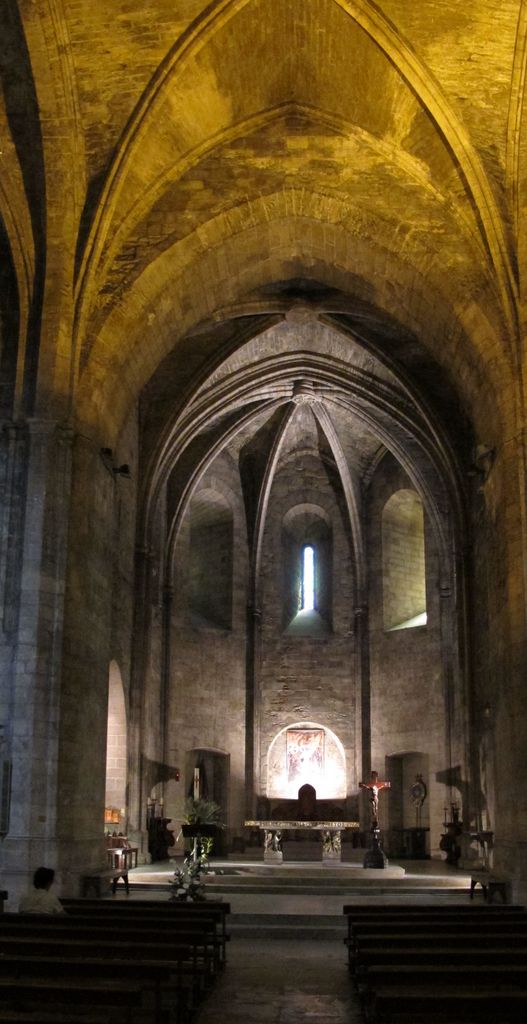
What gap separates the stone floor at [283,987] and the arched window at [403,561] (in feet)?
53.9

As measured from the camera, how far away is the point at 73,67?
14758mm

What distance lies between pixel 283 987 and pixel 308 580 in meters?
21.1

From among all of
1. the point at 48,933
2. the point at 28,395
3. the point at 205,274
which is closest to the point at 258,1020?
the point at 48,933

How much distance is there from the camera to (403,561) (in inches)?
1139

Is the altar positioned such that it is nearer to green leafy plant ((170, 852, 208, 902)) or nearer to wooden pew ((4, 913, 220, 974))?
green leafy plant ((170, 852, 208, 902))

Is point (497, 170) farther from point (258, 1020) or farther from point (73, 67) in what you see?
point (258, 1020)

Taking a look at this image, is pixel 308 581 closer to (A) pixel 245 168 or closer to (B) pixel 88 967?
(A) pixel 245 168

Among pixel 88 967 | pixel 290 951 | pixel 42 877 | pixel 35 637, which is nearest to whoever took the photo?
pixel 88 967

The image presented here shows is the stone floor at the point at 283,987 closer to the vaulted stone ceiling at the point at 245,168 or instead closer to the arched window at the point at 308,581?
the vaulted stone ceiling at the point at 245,168

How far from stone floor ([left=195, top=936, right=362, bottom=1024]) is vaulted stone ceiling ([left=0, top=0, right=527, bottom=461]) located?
7635 mm

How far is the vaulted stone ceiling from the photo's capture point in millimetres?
14594

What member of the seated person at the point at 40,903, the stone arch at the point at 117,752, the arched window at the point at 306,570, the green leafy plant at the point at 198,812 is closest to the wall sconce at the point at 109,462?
the stone arch at the point at 117,752

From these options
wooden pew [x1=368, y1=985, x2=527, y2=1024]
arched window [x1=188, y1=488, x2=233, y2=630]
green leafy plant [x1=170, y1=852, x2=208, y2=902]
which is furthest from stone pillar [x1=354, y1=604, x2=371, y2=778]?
wooden pew [x1=368, y1=985, x2=527, y2=1024]

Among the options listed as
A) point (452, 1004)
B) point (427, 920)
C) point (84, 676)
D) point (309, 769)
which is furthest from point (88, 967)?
point (309, 769)
